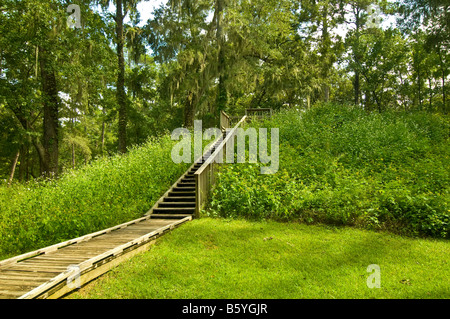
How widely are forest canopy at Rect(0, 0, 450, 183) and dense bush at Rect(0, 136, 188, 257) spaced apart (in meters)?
1.75

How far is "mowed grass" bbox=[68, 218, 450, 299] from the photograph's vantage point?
381cm

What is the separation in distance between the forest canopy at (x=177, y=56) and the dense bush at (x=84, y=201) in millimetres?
1749

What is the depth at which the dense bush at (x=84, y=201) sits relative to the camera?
6633 mm

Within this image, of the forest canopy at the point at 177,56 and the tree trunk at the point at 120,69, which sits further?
the tree trunk at the point at 120,69

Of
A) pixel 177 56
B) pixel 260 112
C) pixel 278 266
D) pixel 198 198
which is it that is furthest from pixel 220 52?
pixel 278 266

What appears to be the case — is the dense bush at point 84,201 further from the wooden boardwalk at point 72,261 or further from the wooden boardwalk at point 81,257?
the wooden boardwalk at point 72,261

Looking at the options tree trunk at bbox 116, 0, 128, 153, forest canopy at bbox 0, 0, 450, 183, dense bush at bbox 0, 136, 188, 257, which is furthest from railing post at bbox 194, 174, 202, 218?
tree trunk at bbox 116, 0, 128, 153

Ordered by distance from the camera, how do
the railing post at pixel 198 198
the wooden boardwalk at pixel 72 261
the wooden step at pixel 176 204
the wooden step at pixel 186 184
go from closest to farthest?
1. the wooden boardwalk at pixel 72 261
2. the railing post at pixel 198 198
3. the wooden step at pixel 176 204
4. the wooden step at pixel 186 184

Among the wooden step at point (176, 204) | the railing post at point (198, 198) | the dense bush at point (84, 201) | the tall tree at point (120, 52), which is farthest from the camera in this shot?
the tall tree at point (120, 52)

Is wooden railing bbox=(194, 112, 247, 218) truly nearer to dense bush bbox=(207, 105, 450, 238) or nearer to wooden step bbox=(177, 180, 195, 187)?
dense bush bbox=(207, 105, 450, 238)

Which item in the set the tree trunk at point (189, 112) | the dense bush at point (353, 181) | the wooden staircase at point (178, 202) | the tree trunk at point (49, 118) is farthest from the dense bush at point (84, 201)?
the tree trunk at point (189, 112)

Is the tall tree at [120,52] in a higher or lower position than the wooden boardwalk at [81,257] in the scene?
higher

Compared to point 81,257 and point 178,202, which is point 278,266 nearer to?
point 81,257

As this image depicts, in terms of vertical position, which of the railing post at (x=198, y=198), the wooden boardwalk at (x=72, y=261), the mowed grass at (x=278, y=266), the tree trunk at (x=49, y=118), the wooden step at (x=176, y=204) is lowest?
the mowed grass at (x=278, y=266)
